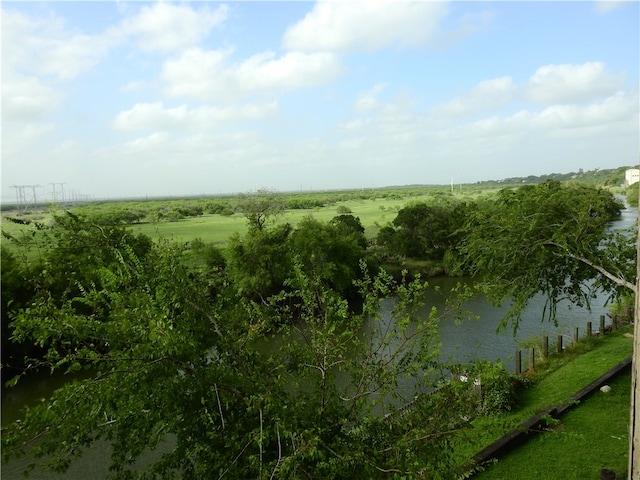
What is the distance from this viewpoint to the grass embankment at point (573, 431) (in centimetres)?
714

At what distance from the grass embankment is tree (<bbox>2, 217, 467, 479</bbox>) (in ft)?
3.42

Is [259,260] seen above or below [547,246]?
below

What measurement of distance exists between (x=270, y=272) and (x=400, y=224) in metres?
16.3

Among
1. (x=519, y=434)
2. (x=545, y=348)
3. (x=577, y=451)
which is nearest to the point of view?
(x=577, y=451)

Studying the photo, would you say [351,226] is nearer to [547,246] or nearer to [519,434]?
[547,246]

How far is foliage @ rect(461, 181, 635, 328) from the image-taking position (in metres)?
9.30

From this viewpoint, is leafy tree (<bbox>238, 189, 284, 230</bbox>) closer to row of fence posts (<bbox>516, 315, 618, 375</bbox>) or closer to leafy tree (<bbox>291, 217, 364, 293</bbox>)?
leafy tree (<bbox>291, 217, 364, 293</bbox>)

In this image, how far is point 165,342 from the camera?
3.20 metres

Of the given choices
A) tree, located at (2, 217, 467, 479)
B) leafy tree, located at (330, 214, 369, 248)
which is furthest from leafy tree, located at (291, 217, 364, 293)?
tree, located at (2, 217, 467, 479)

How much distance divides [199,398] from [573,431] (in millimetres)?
7730

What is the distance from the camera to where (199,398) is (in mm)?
3488

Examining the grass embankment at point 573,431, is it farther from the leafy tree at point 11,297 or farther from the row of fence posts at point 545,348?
the leafy tree at point 11,297

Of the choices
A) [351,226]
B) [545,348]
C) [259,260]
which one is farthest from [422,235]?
[545,348]

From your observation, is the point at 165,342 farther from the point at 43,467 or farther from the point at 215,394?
the point at 43,467
